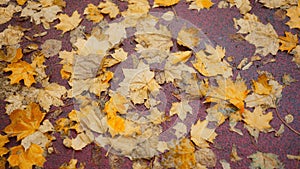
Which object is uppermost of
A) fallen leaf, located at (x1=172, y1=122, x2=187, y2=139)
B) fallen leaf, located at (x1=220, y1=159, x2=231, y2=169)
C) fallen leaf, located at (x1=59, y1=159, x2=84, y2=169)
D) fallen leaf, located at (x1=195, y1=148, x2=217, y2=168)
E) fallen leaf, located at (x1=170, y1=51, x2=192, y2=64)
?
fallen leaf, located at (x1=170, y1=51, x2=192, y2=64)

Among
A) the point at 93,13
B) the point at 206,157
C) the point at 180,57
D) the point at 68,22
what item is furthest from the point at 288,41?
the point at 68,22

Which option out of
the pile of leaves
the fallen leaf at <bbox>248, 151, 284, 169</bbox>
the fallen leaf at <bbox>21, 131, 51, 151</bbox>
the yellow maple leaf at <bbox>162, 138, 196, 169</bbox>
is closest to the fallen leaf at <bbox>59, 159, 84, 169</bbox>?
the pile of leaves

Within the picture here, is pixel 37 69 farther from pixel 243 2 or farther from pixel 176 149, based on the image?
pixel 243 2

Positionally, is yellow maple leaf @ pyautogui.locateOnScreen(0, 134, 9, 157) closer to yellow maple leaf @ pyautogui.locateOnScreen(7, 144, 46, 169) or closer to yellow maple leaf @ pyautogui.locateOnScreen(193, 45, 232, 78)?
yellow maple leaf @ pyautogui.locateOnScreen(7, 144, 46, 169)

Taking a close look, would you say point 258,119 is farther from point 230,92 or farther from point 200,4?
point 200,4

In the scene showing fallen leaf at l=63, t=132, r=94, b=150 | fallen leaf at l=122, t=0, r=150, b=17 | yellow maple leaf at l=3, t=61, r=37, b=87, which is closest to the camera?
fallen leaf at l=63, t=132, r=94, b=150

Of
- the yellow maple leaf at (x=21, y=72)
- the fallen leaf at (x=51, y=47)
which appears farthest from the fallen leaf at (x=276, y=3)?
the yellow maple leaf at (x=21, y=72)

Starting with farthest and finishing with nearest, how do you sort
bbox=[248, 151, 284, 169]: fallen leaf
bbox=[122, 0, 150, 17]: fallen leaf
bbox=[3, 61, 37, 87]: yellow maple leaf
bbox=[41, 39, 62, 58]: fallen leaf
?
bbox=[122, 0, 150, 17]: fallen leaf < bbox=[41, 39, 62, 58]: fallen leaf < bbox=[3, 61, 37, 87]: yellow maple leaf < bbox=[248, 151, 284, 169]: fallen leaf

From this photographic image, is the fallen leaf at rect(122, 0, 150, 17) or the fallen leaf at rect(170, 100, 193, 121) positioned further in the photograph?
the fallen leaf at rect(122, 0, 150, 17)
